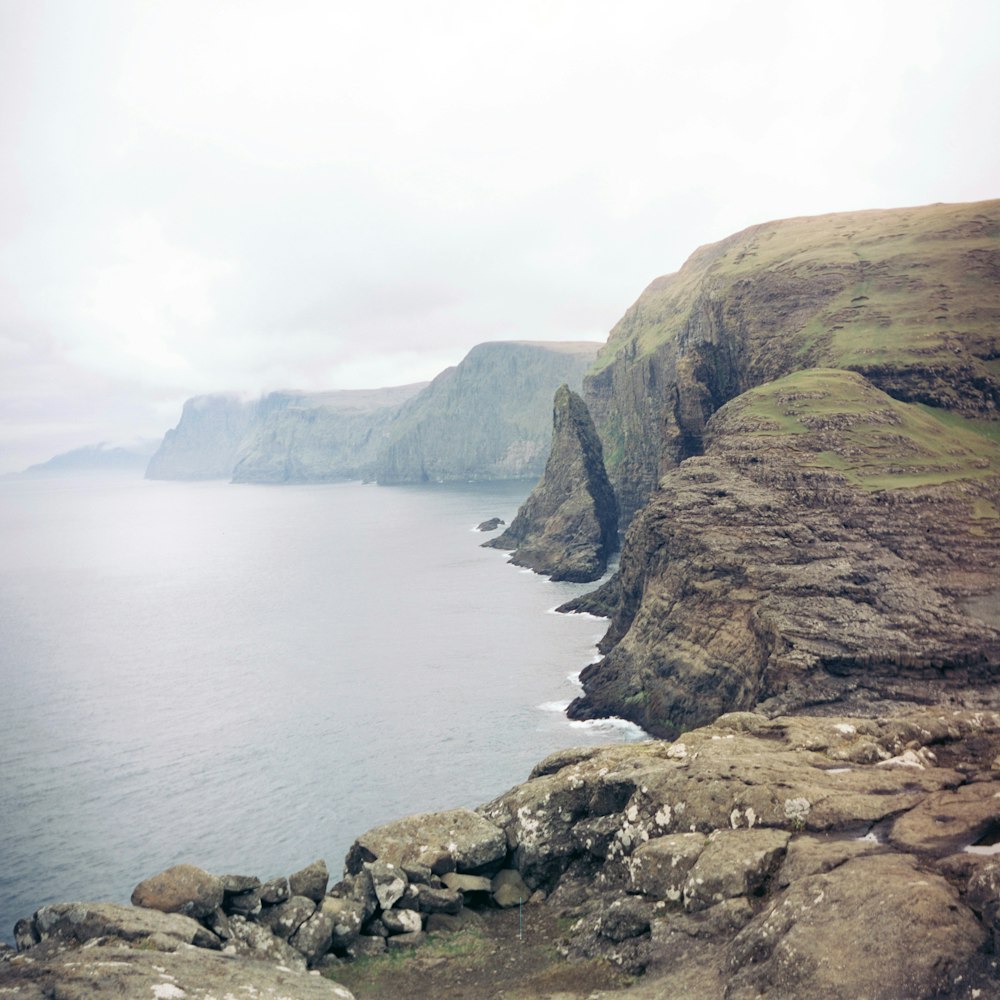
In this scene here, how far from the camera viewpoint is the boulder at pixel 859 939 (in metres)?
13.6

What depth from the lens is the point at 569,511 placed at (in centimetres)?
15138

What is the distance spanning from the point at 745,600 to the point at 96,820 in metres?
49.7

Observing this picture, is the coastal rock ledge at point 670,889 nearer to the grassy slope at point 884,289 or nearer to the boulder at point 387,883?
the boulder at point 387,883

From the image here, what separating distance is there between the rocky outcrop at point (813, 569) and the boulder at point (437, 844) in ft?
110

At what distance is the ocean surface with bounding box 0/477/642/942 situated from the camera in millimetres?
49625

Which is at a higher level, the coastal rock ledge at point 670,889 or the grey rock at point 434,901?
the coastal rock ledge at point 670,889

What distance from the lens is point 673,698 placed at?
210 feet

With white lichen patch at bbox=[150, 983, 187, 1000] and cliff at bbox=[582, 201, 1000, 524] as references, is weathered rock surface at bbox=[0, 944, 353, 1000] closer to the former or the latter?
white lichen patch at bbox=[150, 983, 187, 1000]

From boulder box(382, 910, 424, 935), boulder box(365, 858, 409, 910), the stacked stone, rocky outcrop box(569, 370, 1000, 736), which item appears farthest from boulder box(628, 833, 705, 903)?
rocky outcrop box(569, 370, 1000, 736)

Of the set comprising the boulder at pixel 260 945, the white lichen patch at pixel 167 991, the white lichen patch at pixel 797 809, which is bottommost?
the boulder at pixel 260 945

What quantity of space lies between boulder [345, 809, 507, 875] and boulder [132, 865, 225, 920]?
14.3ft

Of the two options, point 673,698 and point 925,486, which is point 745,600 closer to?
point 673,698

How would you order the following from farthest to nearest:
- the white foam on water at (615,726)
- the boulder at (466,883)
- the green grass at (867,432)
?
1. the green grass at (867,432)
2. the white foam on water at (615,726)
3. the boulder at (466,883)

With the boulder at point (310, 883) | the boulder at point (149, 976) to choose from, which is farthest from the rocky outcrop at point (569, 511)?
the boulder at point (149, 976)
